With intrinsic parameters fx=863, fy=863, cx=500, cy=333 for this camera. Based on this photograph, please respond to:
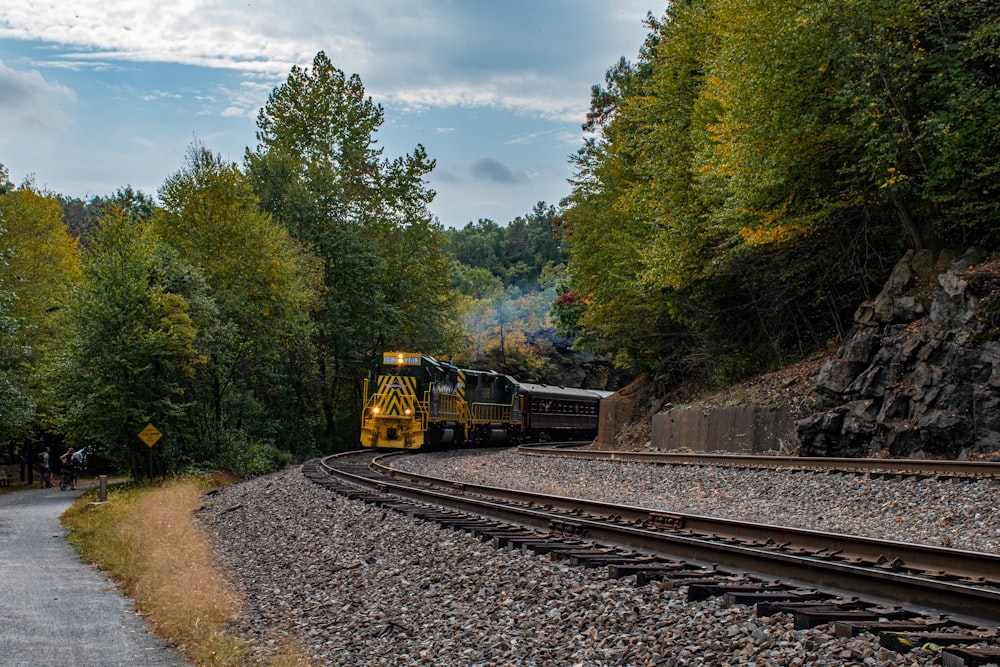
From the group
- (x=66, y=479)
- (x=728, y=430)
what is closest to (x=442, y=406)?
→ (x=728, y=430)

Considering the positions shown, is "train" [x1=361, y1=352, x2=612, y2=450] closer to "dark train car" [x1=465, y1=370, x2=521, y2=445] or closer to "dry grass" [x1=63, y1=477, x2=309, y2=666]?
"dark train car" [x1=465, y1=370, x2=521, y2=445]

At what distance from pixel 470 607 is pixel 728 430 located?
15393 millimetres

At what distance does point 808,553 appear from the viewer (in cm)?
774

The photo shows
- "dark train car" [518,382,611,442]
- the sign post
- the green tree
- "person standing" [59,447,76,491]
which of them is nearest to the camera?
the sign post

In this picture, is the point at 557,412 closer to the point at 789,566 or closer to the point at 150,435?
the point at 150,435

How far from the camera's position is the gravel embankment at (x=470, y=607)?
5.13 m

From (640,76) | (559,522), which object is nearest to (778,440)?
(559,522)

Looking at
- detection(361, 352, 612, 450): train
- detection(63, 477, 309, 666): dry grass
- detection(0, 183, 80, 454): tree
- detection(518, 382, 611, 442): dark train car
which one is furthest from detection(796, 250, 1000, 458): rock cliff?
detection(0, 183, 80, 454): tree

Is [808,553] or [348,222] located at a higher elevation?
[348,222]

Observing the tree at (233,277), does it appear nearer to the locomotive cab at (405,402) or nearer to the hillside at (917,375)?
the locomotive cab at (405,402)

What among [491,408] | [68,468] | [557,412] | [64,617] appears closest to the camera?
[64,617]

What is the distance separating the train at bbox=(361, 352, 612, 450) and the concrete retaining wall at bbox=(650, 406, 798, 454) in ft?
30.1

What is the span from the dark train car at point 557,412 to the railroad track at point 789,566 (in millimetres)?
27687

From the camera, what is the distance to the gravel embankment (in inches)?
202
